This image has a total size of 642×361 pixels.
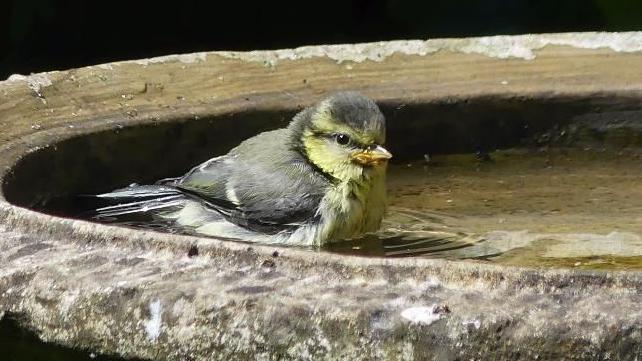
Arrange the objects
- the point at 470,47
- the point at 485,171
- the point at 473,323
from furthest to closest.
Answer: the point at 470,47 < the point at 485,171 < the point at 473,323

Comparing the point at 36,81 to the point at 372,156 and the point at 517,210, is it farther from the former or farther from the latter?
the point at 517,210

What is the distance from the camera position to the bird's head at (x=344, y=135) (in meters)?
4.09

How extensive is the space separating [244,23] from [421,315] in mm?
6075

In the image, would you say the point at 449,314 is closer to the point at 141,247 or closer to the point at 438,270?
the point at 438,270

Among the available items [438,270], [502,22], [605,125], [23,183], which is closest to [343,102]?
[605,125]

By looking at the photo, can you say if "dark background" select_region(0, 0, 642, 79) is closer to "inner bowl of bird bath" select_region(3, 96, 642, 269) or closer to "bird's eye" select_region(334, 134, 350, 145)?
"inner bowl of bird bath" select_region(3, 96, 642, 269)

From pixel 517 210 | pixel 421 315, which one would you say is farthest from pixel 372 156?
pixel 421 315

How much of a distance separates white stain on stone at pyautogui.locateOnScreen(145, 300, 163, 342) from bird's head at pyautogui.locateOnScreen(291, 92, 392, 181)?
193cm

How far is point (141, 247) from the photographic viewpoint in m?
2.39

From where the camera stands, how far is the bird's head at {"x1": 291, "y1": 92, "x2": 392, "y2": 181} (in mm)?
4086

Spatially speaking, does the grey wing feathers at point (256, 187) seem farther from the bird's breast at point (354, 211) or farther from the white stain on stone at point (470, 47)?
the white stain on stone at point (470, 47)

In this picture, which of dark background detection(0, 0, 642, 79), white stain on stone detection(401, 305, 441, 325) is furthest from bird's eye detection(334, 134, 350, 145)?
dark background detection(0, 0, 642, 79)

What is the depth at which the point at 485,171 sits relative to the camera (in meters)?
4.32

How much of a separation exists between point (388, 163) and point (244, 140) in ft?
1.78
